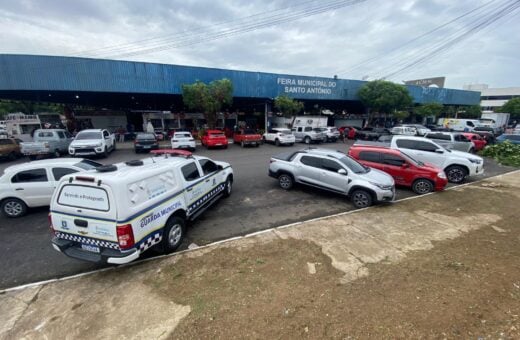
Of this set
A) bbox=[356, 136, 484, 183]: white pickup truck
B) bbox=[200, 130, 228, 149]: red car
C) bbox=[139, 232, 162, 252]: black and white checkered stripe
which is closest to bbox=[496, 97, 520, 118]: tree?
bbox=[356, 136, 484, 183]: white pickup truck

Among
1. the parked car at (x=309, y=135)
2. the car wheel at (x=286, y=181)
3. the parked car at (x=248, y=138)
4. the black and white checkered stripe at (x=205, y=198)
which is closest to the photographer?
the black and white checkered stripe at (x=205, y=198)

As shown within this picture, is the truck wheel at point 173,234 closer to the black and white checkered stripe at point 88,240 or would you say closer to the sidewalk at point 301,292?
the sidewalk at point 301,292

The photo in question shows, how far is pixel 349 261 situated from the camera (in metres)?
4.52

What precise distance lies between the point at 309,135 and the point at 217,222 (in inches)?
760

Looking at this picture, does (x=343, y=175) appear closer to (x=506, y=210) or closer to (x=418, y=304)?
(x=418, y=304)

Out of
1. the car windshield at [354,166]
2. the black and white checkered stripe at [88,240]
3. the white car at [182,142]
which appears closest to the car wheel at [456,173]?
the car windshield at [354,166]

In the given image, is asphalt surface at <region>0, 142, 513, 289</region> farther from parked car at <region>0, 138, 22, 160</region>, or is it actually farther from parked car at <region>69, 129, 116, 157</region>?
parked car at <region>0, 138, 22, 160</region>

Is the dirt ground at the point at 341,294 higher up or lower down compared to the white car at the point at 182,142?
lower down

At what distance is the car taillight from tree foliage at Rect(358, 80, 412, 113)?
32976 mm

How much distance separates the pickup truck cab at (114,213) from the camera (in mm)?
3748

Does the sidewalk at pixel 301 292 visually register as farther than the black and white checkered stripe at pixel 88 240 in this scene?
No

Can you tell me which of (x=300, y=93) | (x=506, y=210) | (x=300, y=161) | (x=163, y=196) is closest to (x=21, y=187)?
(x=163, y=196)

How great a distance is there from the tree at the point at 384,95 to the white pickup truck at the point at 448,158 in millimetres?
21617

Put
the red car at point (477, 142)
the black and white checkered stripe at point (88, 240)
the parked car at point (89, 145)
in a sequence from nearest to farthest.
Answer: the black and white checkered stripe at point (88, 240)
the parked car at point (89, 145)
the red car at point (477, 142)
